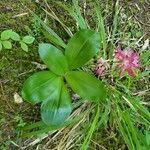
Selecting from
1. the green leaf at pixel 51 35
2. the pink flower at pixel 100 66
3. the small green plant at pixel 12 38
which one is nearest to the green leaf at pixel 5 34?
the small green plant at pixel 12 38

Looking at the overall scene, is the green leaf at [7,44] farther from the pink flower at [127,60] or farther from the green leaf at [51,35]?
the pink flower at [127,60]

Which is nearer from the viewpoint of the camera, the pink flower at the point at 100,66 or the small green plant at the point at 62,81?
the small green plant at the point at 62,81

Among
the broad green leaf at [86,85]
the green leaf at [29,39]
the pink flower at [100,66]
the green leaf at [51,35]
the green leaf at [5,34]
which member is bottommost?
the pink flower at [100,66]

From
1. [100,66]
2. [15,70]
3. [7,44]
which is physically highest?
[7,44]

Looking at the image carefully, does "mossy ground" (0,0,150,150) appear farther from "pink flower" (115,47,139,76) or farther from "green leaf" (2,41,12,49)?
"pink flower" (115,47,139,76)

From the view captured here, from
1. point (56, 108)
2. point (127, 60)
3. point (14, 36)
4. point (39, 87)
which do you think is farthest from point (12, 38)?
point (127, 60)

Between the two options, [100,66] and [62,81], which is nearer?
[62,81]

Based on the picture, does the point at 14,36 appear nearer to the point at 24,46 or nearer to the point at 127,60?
the point at 24,46
